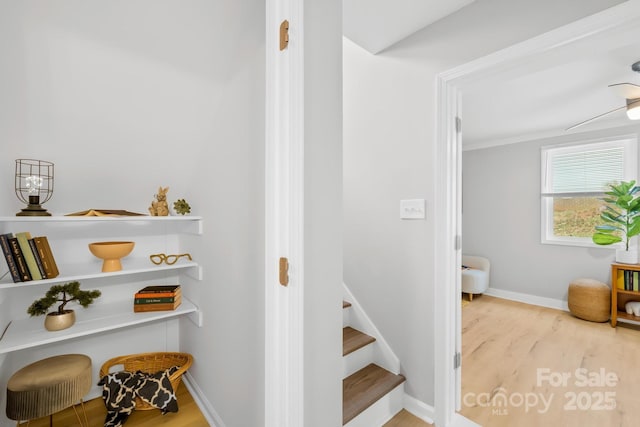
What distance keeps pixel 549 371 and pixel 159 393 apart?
2.86 metres

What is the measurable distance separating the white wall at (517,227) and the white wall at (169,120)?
4.25 metres

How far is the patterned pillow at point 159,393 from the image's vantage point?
63.6 inches

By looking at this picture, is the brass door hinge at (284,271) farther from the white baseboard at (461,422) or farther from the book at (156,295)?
the white baseboard at (461,422)

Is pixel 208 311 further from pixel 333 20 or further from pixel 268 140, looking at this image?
pixel 333 20

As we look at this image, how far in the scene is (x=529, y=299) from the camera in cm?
389

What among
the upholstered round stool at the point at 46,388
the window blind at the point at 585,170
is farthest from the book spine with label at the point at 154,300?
the window blind at the point at 585,170

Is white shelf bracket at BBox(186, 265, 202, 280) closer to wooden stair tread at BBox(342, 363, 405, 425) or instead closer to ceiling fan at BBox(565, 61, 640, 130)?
wooden stair tread at BBox(342, 363, 405, 425)

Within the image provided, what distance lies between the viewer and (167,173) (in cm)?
187

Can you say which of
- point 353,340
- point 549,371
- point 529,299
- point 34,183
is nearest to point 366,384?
point 353,340

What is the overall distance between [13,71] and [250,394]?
1786 mm

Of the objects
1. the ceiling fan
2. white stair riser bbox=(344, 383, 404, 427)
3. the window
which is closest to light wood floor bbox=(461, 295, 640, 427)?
white stair riser bbox=(344, 383, 404, 427)

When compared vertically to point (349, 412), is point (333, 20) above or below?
above

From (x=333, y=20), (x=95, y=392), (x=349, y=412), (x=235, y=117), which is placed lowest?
(x=95, y=392)

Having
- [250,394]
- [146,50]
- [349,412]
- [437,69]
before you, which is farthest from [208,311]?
[437,69]
